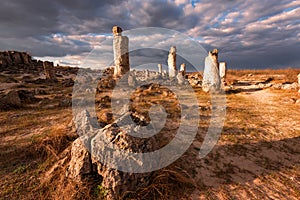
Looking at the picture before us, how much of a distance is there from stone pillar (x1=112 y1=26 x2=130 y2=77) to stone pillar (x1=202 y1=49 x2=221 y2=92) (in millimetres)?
8045

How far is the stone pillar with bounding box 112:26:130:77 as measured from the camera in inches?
647

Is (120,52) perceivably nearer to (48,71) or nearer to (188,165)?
(48,71)

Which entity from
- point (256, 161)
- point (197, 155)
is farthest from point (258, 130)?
point (197, 155)

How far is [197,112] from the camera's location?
810cm

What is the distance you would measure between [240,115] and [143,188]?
6585mm

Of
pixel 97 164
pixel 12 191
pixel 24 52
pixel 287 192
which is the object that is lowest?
pixel 287 192

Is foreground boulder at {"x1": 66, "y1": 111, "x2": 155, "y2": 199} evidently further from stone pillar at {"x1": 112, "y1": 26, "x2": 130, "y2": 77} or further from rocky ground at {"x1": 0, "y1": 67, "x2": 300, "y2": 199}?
stone pillar at {"x1": 112, "y1": 26, "x2": 130, "y2": 77}

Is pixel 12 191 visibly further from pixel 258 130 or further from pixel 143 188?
pixel 258 130

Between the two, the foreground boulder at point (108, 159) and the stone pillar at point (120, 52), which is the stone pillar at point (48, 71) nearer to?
the stone pillar at point (120, 52)

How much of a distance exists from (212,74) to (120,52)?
9.13m

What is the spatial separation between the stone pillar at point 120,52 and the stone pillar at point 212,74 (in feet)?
26.4

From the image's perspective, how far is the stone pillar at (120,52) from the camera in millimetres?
16431

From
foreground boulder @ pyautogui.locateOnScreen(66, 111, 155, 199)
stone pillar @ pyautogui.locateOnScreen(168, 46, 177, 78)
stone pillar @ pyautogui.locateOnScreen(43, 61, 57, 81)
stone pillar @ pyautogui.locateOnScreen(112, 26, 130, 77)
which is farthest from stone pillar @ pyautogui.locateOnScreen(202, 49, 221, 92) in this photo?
stone pillar @ pyautogui.locateOnScreen(43, 61, 57, 81)

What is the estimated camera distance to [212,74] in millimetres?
13539
